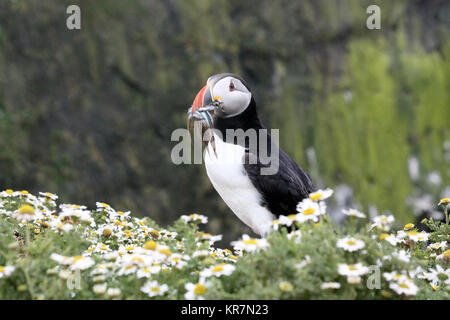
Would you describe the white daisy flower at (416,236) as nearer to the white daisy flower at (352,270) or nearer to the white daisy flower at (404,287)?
the white daisy flower at (404,287)

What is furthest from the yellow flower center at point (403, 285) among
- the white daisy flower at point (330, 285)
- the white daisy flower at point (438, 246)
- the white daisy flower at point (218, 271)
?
the white daisy flower at point (438, 246)

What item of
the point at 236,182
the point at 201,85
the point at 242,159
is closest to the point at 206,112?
the point at 242,159

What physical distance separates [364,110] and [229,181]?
770 inches

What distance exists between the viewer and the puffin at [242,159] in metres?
4.14

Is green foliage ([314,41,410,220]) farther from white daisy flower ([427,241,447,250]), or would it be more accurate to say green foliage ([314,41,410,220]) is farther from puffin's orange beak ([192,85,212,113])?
white daisy flower ([427,241,447,250])

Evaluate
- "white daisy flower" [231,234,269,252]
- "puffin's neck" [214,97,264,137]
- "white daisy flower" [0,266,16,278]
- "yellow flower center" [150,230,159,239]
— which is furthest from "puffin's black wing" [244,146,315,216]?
"white daisy flower" [0,266,16,278]

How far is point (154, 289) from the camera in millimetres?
2793

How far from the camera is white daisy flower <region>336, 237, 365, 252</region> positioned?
2.73 m

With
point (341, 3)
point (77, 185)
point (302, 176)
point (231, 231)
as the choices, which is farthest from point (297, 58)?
point (302, 176)

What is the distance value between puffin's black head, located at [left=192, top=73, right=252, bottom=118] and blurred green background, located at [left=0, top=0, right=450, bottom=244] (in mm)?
12943

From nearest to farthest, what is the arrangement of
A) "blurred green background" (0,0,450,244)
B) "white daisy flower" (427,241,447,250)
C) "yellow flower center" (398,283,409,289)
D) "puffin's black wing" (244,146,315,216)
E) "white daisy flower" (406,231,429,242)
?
"yellow flower center" (398,283,409,289)
"white daisy flower" (406,231,429,242)
"white daisy flower" (427,241,447,250)
"puffin's black wing" (244,146,315,216)
"blurred green background" (0,0,450,244)

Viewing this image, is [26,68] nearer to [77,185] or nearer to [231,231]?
[77,185]

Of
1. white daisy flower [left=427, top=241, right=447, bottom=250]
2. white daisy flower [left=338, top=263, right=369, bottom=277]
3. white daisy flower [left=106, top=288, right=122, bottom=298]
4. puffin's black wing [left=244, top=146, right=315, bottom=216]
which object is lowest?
white daisy flower [left=106, top=288, right=122, bottom=298]

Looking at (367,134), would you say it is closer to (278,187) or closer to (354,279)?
(278,187)
